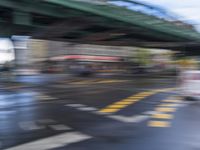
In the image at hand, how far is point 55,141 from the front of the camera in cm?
838

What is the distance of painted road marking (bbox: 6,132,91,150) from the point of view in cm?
783

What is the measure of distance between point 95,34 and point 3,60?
17.4m

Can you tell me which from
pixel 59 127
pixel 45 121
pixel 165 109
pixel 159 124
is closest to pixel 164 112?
pixel 165 109

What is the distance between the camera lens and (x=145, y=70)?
193 feet

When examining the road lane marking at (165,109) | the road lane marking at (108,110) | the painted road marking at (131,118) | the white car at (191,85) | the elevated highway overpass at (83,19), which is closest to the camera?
the painted road marking at (131,118)

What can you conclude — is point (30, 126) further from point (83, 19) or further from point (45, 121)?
point (83, 19)

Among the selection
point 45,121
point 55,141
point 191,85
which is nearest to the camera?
point 55,141

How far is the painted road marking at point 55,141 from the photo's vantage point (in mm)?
7830

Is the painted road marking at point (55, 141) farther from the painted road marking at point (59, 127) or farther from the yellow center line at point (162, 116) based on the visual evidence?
the yellow center line at point (162, 116)

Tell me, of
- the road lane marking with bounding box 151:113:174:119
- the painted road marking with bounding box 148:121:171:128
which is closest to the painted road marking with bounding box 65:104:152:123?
the road lane marking with bounding box 151:113:174:119

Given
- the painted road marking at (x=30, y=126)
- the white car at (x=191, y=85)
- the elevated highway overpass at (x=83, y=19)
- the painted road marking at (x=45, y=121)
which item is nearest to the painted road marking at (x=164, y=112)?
the white car at (x=191, y=85)

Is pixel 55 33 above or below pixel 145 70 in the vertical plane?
above

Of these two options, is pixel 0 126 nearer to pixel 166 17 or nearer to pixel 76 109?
pixel 76 109

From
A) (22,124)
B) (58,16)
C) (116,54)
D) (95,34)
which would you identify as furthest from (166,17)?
(116,54)
